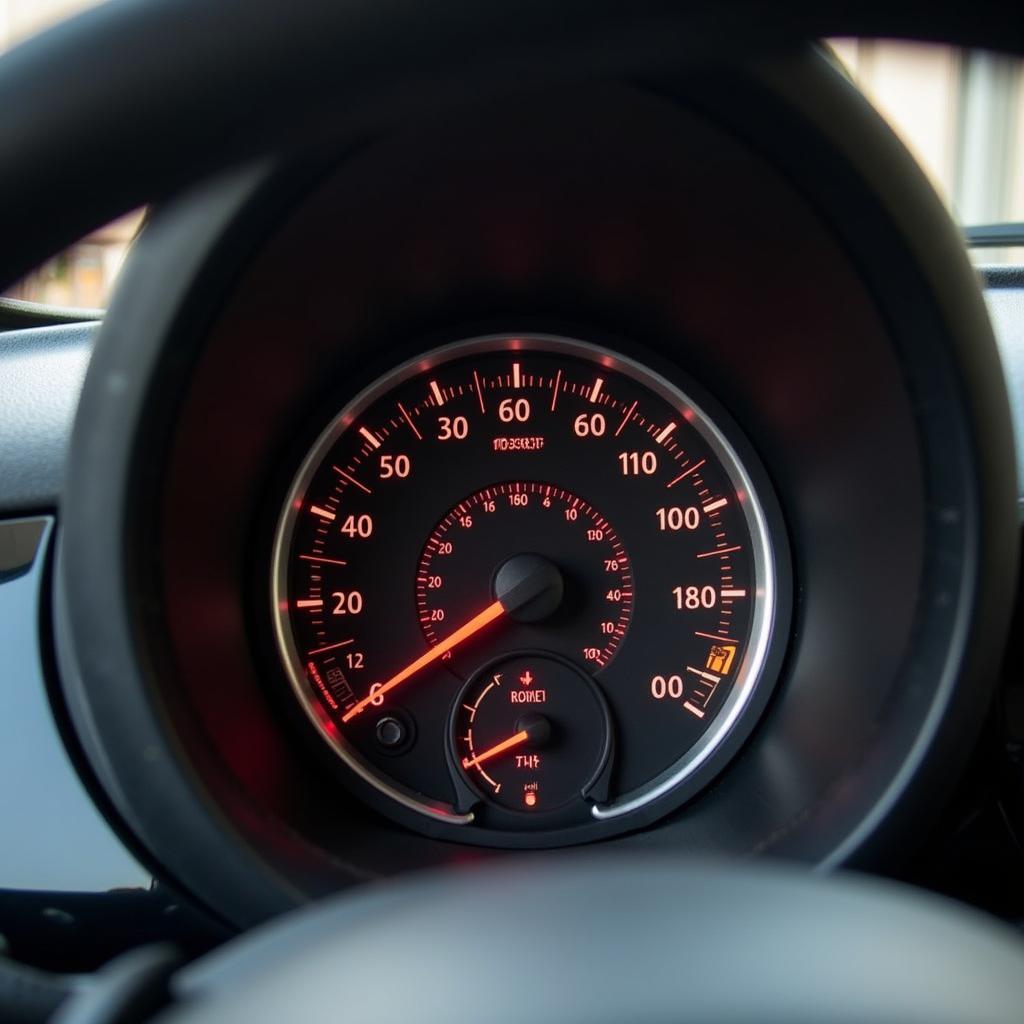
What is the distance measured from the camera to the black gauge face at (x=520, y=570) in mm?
2082

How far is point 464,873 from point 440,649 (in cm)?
119

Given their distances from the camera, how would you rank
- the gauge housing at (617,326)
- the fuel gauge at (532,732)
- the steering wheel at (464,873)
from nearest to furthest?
the steering wheel at (464,873), the gauge housing at (617,326), the fuel gauge at (532,732)

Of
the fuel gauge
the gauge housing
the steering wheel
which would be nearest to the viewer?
the steering wheel

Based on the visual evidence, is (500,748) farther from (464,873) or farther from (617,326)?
(464,873)

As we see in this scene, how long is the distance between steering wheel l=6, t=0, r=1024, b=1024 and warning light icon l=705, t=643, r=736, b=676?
119 cm

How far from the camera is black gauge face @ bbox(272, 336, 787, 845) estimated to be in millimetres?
2082

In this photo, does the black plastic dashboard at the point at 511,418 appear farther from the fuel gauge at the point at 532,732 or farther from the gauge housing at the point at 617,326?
the fuel gauge at the point at 532,732

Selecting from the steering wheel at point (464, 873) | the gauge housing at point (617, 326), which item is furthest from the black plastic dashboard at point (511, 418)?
the steering wheel at point (464, 873)

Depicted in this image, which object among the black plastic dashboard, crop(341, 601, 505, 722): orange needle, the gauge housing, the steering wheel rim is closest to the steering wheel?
the steering wheel rim

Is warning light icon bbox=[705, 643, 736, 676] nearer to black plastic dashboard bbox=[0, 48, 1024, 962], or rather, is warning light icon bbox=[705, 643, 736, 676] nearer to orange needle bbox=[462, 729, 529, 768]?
black plastic dashboard bbox=[0, 48, 1024, 962]

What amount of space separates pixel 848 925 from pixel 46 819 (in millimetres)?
1003

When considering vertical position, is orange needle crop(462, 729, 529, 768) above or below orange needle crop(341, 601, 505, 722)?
below

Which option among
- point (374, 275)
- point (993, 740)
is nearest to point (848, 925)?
point (993, 740)

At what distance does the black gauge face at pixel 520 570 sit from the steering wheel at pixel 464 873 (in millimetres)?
1190
